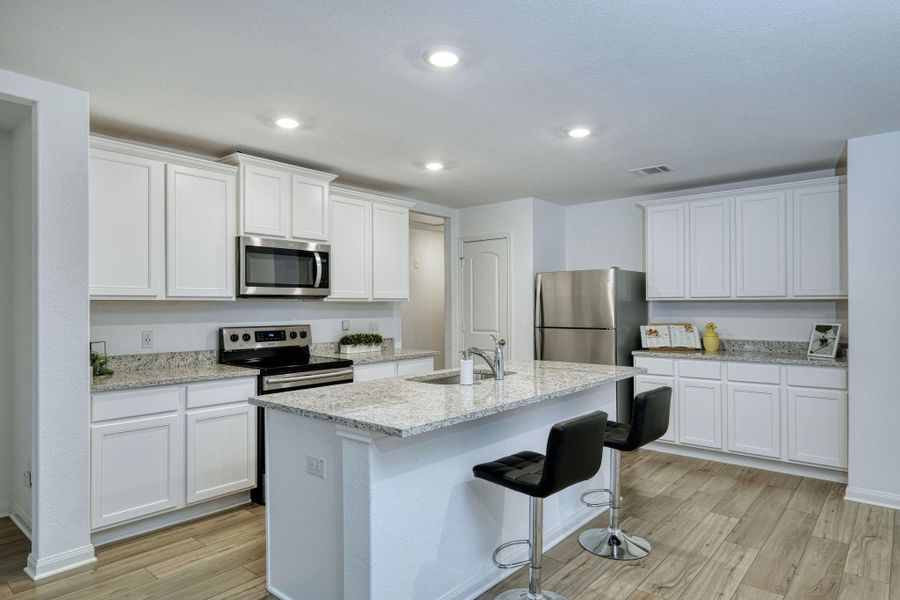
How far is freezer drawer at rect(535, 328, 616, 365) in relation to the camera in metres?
4.82

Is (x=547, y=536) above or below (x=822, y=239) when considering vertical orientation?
below

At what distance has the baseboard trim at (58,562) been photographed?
258 cm

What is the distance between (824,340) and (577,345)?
75.0 inches

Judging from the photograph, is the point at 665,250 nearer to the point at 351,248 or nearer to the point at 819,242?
the point at 819,242

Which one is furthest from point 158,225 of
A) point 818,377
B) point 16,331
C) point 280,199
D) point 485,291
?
point 818,377

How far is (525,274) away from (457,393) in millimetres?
3206

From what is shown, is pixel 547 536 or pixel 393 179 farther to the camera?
pixel 393 179

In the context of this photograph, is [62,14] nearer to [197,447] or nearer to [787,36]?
[197,447]

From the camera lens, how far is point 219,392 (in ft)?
10.9

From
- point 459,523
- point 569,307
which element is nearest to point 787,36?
point 459,523

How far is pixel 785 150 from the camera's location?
3.82 meters

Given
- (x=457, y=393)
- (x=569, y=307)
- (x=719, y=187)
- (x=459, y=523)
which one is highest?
(x=719, y=187)

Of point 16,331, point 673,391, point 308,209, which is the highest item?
point 308,209

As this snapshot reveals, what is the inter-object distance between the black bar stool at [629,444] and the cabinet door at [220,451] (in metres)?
2.08
